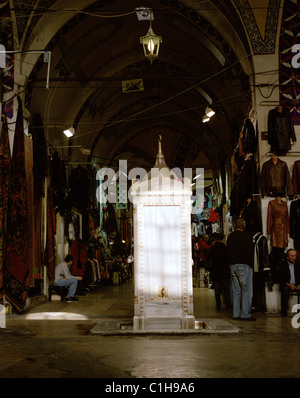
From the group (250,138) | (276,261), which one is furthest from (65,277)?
(250,138)

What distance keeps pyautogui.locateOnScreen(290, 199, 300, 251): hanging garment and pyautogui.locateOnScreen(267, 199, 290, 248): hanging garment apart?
106mm

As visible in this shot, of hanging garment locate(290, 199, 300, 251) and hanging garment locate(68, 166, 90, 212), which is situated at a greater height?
hanging garment locate(68, 166, 90, 212)

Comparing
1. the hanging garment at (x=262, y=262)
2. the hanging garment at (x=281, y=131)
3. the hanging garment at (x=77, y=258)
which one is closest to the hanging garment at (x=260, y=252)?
the hanging garment at (x=262, y=262)

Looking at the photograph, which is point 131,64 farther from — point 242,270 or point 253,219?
point 242,270

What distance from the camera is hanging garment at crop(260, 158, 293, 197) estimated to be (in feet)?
30.5

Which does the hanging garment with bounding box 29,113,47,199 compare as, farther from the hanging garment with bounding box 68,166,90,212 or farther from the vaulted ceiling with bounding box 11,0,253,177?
the hanging garment with bounding box 68,166,90,212

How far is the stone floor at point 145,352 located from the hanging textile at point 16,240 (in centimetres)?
118

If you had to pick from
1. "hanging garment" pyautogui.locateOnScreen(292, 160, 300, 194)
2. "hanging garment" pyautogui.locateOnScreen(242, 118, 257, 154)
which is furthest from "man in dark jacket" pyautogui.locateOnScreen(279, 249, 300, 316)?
"hanging garment" pyautogui.locateOnScreen(242, 118, 257, 154)

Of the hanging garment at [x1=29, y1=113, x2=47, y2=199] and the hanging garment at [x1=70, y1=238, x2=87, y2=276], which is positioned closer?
the hanging garment at [x1=29, y1=113, x2=47, y2=199]

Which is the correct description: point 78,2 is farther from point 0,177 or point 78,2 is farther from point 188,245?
point 188,245

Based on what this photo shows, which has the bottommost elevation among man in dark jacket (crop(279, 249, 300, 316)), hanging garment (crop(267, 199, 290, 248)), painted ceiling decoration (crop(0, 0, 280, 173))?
man in dark jacket (crop(279, 249, 300, 316))

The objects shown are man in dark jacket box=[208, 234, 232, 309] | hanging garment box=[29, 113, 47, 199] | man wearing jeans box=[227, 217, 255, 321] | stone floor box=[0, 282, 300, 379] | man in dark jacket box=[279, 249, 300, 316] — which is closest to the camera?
stone floor box=[0, 282, 300, 379]

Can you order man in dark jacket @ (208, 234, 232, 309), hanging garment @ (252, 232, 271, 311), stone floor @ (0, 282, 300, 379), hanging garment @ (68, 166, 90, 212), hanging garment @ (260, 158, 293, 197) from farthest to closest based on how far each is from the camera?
1. hanging garment @ (68, 166, 90, 212)
2. man in dark jacket @ (208, 234, 232, 309)
3. hanging garment @ (260, 158, 293, 197)
4. hanging garment @ (252, 232, 271, 311)
5. stone floor @ (0, 282, 300, 379)
